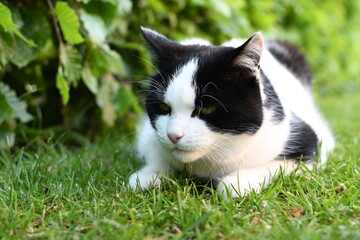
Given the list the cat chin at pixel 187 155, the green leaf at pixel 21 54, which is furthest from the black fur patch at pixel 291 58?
the green leaf at pixel 21 54

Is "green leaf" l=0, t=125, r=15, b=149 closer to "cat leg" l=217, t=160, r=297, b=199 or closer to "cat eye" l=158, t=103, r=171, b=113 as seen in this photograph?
"cat eye" l=158, t=103, r=171, b=113

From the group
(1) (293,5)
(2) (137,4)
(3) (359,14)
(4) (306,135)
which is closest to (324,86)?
(3) (359,14)

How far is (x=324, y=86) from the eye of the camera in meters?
7.05

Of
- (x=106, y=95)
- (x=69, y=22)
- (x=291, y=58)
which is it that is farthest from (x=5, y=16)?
(x=291, y=58)

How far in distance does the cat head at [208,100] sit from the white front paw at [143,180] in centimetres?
17

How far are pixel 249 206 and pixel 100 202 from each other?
576 mm

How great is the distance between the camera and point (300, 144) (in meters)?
2.10

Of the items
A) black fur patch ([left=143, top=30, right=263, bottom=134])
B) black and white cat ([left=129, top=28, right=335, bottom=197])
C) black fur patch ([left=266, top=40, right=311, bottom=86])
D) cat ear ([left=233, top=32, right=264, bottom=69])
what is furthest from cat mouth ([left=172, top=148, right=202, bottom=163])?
black fur patch ([left=266, top=40, right=311, bottom=86])

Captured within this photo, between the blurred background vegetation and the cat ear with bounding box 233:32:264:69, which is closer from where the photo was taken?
the cat ear with bounding box 233:32:264:69

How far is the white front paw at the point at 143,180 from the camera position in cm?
184

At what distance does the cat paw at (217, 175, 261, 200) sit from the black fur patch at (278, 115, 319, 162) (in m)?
0.30

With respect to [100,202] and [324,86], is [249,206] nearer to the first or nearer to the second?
[100,202]

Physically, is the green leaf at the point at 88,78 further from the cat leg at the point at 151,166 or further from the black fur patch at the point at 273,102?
the black fur patch at the point at 273,102

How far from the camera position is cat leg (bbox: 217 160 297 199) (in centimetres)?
172
